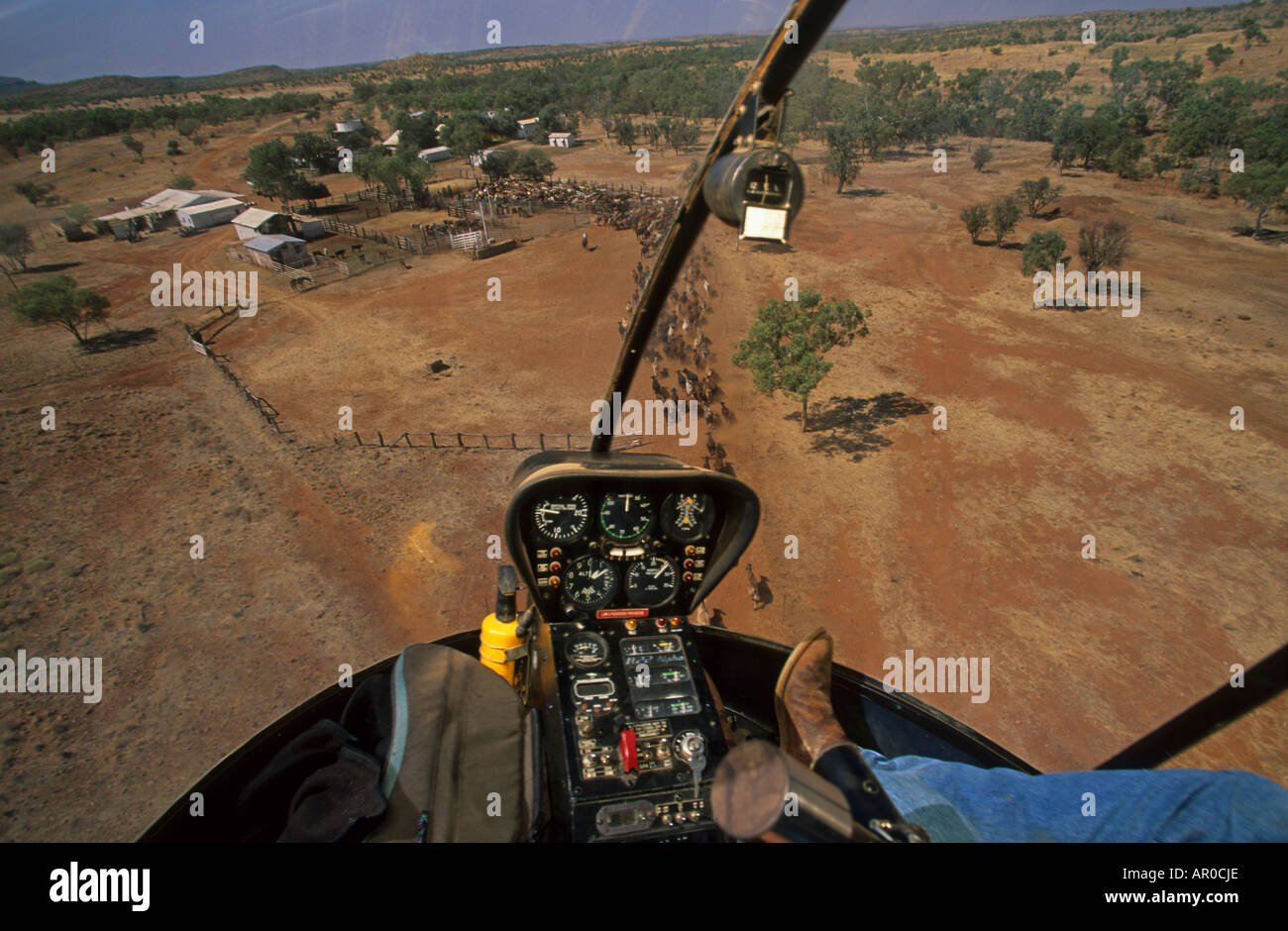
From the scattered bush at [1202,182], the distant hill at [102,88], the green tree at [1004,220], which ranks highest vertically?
the distant hill at [102,88]

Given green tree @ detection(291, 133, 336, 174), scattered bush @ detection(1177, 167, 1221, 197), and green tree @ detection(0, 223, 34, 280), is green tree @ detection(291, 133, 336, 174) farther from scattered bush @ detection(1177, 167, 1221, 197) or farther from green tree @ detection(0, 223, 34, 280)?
scattered bush @ detection(1177, 167, 1221, 197)

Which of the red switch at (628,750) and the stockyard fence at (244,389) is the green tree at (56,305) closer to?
the stockyard fence at (244,389)

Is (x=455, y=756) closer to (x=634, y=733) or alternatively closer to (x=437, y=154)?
(x=634, y=733)

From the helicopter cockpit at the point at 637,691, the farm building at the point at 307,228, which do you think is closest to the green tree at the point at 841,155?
the farm building at the point at 307,228

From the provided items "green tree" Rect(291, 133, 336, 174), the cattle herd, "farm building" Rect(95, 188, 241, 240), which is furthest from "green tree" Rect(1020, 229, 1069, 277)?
"green tree" Rect(291, 133, 336, 174)

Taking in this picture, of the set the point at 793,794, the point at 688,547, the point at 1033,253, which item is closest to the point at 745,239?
the point at 793,794
